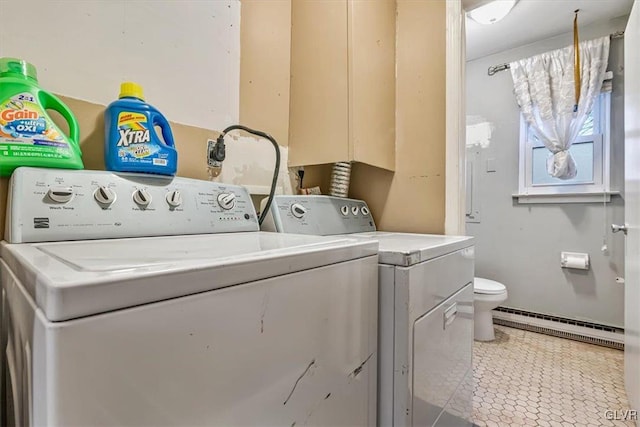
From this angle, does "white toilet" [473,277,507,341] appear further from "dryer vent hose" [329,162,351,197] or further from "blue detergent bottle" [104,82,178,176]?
"blue detergent bottle" [104,82,178,176]

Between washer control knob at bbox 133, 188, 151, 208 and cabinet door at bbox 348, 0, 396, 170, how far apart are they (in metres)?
0.78

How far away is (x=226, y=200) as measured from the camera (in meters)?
1.05

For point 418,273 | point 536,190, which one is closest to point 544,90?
point 536,190

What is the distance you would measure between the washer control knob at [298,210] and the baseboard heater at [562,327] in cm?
245

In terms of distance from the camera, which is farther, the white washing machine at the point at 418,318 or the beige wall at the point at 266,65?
the beige wall at the point at 266,65

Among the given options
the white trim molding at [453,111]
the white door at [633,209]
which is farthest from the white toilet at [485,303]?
the white trim molding at [453,111]

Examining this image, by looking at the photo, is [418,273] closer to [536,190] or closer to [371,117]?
[371,117]

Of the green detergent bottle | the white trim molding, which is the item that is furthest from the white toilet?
the green detergent bottle

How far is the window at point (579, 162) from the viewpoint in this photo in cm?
247

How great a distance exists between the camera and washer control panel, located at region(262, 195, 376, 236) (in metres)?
1.20

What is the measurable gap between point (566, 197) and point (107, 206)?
120 inches

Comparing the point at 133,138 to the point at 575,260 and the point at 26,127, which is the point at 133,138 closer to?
the point at 26,127

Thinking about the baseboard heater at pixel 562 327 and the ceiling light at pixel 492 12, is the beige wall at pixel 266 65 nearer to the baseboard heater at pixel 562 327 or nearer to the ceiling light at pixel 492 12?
the ceiling light at pixel 492 12

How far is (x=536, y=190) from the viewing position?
2.73 metres
